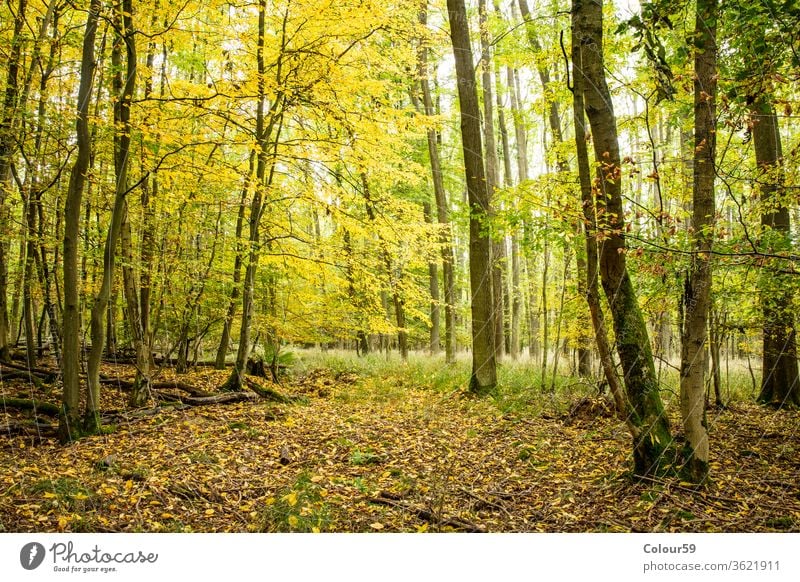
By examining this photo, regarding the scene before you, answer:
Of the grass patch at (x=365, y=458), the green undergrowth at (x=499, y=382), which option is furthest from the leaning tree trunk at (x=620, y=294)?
the grass patch at (x=365, y=458)

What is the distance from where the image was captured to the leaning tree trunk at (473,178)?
7.69 metres

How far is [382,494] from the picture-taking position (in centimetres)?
416

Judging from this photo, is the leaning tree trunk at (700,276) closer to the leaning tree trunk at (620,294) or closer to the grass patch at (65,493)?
the leaning tree trunk at (620,294)

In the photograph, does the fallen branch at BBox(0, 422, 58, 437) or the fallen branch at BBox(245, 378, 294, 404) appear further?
the fallen branch at BBox(245, 378, 294, 404)

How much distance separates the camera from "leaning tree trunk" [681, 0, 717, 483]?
353 centimetres

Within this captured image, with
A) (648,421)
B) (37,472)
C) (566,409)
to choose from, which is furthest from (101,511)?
(566,409)

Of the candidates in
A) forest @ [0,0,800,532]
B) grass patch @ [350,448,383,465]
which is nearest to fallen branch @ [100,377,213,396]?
forest @ [0,0,800,532]

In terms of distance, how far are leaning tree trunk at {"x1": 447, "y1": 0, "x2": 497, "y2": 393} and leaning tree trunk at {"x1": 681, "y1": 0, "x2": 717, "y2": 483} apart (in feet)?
12.9

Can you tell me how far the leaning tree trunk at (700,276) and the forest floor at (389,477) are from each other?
34 centimetres

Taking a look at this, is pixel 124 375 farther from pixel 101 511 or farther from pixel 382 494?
pixel 382 494

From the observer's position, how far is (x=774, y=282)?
14.4 feet
